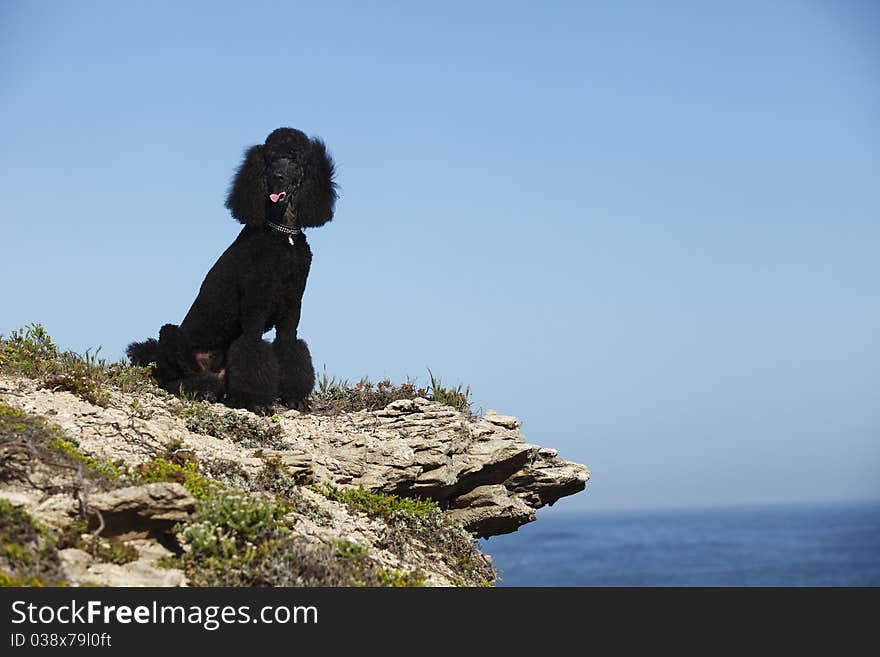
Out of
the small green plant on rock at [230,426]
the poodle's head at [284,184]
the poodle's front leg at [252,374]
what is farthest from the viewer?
the poodle's head at [284,184]

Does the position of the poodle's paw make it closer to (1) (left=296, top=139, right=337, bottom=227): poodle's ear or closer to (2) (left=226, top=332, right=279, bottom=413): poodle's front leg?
(2) (left=226, top=332, right=279, bottom=413): poodle's front leg

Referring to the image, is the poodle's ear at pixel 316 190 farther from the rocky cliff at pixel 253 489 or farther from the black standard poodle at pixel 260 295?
the rocky cliff at pixel 253 489

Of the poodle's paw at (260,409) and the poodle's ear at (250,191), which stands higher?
the poodle's ear at (250,191)

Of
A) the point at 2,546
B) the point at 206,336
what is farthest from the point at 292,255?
the point at 2,546

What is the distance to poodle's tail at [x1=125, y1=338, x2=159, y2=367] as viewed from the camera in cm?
1230

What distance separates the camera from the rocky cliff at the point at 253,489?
7.02 m

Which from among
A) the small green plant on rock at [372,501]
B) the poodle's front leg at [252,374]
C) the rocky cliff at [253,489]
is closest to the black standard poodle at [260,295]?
the poodle's front leg at [252,374]

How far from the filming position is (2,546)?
631cm

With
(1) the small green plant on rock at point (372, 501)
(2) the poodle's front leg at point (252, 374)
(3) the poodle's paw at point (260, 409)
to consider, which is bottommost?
(1) the small green plant on rock at point (372, 501)

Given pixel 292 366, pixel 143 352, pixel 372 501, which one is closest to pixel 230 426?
pixel 292 366

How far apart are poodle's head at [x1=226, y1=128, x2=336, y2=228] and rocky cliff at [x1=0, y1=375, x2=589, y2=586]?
250 centimetres

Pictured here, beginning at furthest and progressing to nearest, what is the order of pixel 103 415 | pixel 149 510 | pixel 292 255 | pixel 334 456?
pixel 292 255 < pixel 334 456 < pixel 103 415 < pixel 149 510
